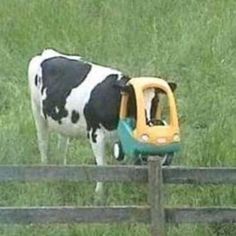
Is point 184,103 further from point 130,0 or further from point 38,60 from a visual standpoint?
point 130,0

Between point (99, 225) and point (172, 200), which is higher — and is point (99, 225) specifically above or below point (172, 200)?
below

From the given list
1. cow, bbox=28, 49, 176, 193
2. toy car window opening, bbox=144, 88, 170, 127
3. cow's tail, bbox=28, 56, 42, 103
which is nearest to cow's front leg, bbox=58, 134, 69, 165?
cow, bbox=28, 49, 176, 193

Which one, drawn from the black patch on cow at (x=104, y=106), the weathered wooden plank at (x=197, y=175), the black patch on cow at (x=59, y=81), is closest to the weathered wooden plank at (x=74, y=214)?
the weathered wooden plank at (x=197, y=175)

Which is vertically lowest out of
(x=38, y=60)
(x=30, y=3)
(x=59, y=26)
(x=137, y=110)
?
(x=137, y=110)

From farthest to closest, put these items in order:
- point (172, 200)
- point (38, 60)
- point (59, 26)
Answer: point (59, 26)
point (38, 60)
point (172, 200)

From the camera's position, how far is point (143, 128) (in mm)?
7633

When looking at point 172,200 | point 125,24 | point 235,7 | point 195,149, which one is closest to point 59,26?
point 125,24

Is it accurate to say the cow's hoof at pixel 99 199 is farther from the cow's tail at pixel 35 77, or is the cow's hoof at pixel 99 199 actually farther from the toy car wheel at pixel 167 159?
the cow's tail at pixel 35 77

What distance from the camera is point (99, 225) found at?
294 inches

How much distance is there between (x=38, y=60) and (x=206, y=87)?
2477 mm

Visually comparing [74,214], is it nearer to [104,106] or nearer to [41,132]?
[104,106]

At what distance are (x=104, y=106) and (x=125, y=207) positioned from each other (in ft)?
Answer: 6.20

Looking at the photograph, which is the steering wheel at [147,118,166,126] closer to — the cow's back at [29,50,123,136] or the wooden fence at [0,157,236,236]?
the cow's back at [29,50,123,136]

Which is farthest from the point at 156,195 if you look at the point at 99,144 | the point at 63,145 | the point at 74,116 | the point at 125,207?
A: the point at 63,145
